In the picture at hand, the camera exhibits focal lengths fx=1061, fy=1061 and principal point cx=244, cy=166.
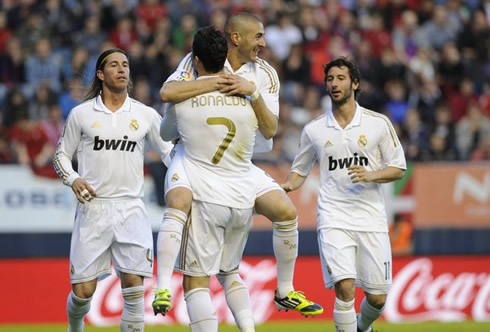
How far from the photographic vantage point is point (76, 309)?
32.0 ft

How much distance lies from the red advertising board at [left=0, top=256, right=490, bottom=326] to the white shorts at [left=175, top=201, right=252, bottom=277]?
5.95 meters

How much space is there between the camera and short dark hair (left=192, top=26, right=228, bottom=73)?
8430 mm

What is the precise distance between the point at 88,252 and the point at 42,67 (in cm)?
932

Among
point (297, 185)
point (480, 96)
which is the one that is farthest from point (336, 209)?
point (480, 96)

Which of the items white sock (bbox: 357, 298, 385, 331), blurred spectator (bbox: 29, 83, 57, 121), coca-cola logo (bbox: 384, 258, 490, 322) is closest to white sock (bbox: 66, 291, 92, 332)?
white sock (bbox: 357, 298, 385, 331)

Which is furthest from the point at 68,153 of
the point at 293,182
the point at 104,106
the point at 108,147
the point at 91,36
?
the point at 91,36

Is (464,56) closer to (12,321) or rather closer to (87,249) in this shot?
(12,321)

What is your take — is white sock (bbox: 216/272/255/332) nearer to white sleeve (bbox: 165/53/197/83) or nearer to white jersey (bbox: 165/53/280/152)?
white jersey (bbox: 165/53/280/152)

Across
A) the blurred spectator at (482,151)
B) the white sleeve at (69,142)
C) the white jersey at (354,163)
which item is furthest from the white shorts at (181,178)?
the blurred spectator at (482,151)

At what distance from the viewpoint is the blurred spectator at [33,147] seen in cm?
1512

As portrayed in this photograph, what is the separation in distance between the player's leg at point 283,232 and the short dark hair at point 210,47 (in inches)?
40.2

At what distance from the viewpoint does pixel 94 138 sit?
969 cm

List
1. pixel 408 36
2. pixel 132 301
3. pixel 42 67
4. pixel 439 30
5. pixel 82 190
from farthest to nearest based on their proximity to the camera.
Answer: pixel 439 30
pixel 408 36
pixel 42 67
pixel 132 301
pixel 82 190

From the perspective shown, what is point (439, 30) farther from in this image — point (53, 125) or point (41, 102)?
point (53, 125)
